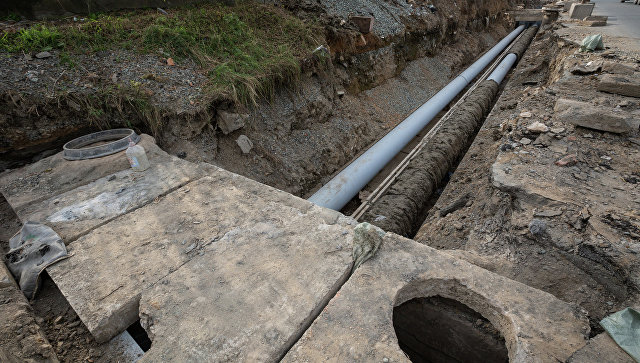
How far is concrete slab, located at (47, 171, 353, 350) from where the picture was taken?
169cm

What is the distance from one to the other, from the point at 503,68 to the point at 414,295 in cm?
1122

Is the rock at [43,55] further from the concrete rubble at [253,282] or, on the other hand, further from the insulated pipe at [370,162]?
the insulated pipe at [370,162]

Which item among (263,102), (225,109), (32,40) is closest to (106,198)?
(225,109)

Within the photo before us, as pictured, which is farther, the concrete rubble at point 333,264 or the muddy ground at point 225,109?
the muddy ground at point 225,109

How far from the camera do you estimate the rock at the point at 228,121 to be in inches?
184

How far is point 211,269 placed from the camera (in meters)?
2.03

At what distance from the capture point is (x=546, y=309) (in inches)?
67.6

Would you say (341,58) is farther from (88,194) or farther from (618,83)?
(88,194)

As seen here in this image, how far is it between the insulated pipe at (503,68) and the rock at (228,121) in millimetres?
8390

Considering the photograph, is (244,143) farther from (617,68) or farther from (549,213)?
(617,68)

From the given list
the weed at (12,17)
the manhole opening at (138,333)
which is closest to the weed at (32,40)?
the weed at (12,17)

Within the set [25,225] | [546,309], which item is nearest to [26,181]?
[25,225]

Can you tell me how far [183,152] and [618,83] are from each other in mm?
6493

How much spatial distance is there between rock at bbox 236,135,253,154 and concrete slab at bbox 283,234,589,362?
3433 mm
